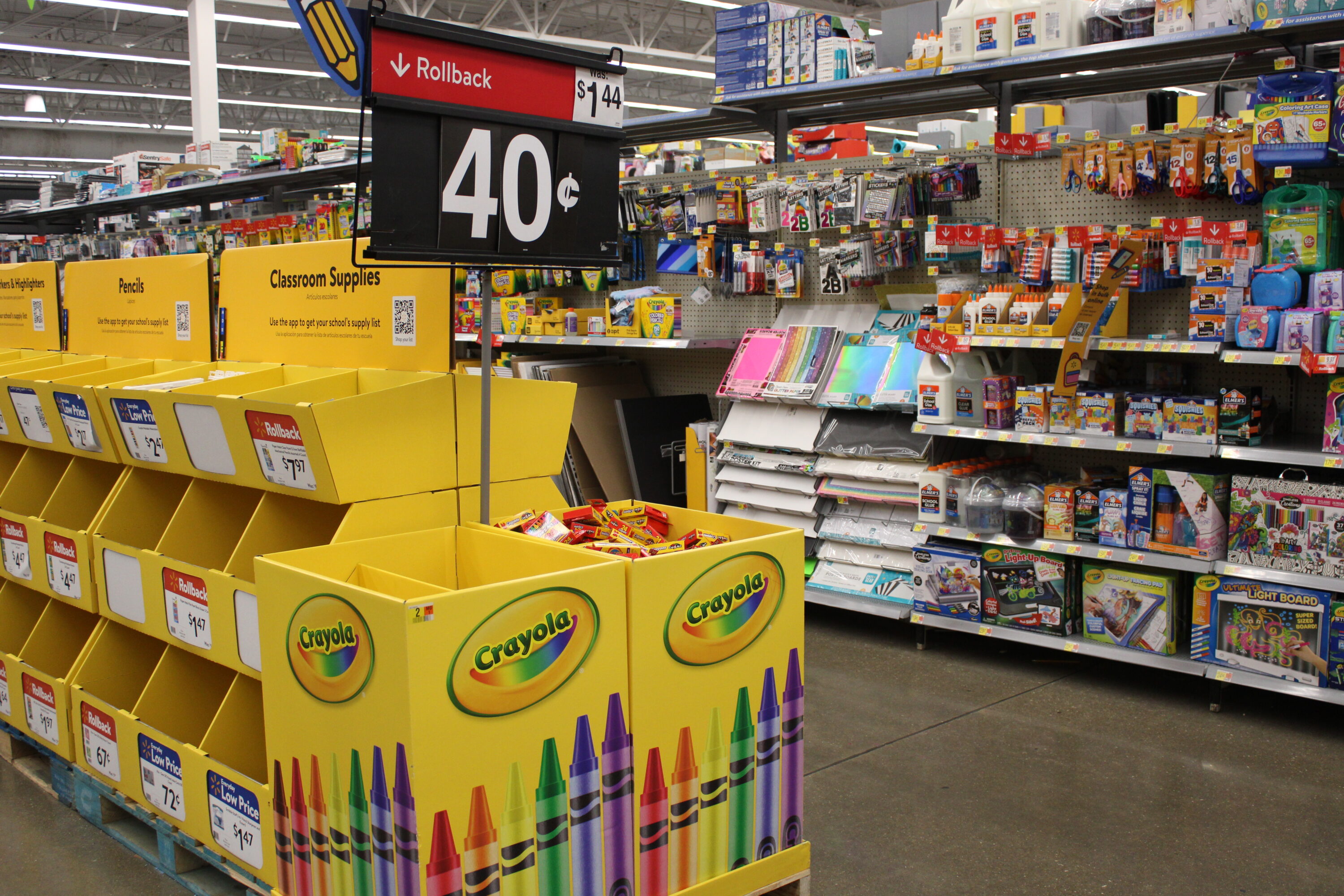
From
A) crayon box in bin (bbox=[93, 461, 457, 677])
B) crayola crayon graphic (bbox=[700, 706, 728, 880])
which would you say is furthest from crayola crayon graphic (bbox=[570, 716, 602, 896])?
crayon box in bin (bbox=[93, 461, 457, 677])

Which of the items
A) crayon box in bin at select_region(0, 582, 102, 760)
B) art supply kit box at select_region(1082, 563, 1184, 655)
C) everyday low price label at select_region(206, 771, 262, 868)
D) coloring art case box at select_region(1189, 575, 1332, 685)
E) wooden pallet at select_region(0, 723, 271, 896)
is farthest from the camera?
art supply kit box at select_region(1082, 563, 1184, 655)

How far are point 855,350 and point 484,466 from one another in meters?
2.88

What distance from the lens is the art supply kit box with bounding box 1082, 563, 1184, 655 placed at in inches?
156

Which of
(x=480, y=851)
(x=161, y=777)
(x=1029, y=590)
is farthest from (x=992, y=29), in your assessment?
(x=161, y=777)

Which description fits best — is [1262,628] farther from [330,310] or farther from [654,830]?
[330,310]

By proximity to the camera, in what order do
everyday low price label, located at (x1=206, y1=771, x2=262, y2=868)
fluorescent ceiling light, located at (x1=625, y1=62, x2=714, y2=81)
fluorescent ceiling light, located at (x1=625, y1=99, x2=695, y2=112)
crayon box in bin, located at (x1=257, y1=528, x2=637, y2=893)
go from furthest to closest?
1. fluorescent ceiling light, located at (x1=625, y1=99, x2=695, y2=112)
2. fluorescent ceiling light, located at (x1=625, y1=62, x2=714, y2=81)
3. everyday low price label, located at (x1=206, y1=771, x2=262, y2=868)
4. crayon box in bin, located at (x1=257, y1=528, x2=637, y2=893)

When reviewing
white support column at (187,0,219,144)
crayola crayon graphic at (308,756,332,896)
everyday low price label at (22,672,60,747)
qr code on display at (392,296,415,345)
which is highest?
white support column at (187,0,219,144)

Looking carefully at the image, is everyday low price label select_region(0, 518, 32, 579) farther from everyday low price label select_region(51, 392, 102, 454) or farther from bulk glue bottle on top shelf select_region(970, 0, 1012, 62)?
bulk glue bottle on top shelf select_region(970, 0, 1012, 62)

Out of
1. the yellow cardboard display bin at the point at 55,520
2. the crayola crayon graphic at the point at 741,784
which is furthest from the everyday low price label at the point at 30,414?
the crayola crayon graphic at the point at 741,784

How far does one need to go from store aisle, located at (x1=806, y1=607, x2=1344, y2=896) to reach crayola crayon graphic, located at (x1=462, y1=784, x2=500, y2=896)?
1.14 meters

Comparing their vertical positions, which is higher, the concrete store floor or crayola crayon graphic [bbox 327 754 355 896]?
crayola crayon graphic [bbox 327 754 355 896]

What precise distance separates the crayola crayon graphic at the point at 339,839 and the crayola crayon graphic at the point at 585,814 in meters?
0.41

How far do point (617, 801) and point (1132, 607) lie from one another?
271 cm

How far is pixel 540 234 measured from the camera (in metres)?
2.31
